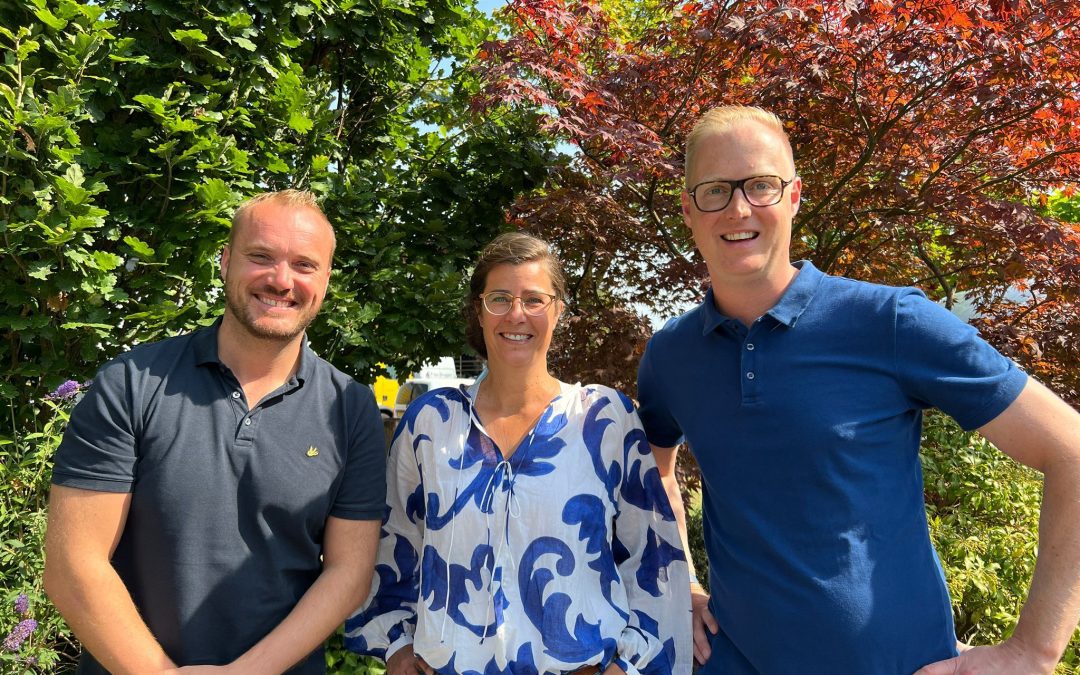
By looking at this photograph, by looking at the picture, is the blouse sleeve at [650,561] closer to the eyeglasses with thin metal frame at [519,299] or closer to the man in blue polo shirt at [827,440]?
the man in blue polo shirt at [827,440]

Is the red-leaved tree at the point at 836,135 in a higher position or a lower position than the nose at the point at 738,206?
higher

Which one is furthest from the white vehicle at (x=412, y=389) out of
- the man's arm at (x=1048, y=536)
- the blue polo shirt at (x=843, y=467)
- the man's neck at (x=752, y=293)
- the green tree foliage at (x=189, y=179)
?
the man's arm at (x=1048, y=536)

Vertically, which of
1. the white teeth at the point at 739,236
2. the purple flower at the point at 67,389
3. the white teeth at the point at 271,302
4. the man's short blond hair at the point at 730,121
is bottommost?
the purple flower at the point at 67,389

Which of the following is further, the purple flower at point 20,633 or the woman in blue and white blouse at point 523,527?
the purple flower at point 20,633

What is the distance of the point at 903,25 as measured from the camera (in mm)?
3477

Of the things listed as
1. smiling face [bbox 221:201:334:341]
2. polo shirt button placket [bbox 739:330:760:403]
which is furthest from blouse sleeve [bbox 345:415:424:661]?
polo shirt button placket [bbox 739:330:760:403]

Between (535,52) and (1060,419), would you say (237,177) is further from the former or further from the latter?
(1060,419)

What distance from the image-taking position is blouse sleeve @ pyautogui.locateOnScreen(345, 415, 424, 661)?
2.03 m

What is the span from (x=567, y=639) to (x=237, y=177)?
262 centimetres

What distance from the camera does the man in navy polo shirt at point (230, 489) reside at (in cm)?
168

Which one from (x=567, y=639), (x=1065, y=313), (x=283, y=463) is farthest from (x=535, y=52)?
(x=1065, y=313)

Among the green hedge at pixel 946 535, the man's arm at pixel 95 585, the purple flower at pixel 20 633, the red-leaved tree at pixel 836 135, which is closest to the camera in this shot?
the man's arm at pixel 95 585

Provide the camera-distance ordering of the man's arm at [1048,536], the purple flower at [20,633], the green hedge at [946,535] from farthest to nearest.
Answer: the green hedge at [946,535] < the purple flower at [20,633] < the man's arm at [1048,536]

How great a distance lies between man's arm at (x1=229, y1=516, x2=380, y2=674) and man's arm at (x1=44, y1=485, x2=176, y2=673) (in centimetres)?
23
